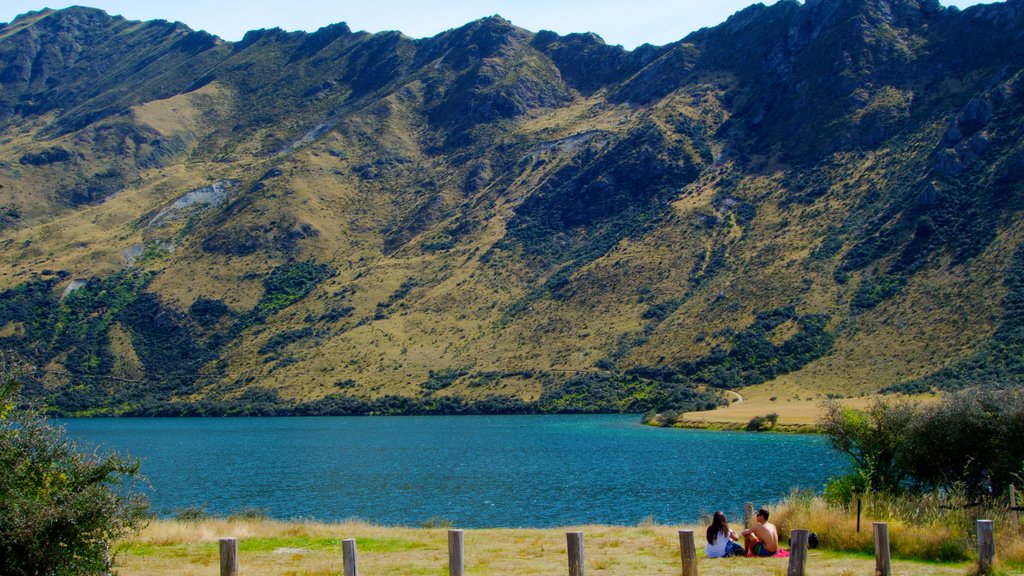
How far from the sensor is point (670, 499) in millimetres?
49344

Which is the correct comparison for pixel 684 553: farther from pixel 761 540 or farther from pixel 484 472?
pixel 484 472

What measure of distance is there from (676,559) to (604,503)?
90.9 feet

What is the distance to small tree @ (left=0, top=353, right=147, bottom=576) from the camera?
14.8 metres

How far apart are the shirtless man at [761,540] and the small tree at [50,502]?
13.0m

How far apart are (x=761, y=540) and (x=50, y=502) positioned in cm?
1459

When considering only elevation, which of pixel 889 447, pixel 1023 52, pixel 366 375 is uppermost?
pixel 1023 52

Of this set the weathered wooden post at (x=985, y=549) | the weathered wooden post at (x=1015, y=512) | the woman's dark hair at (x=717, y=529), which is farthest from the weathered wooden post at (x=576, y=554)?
the weathered wooden post at (x=1015, y=512)

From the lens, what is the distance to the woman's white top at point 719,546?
20.6 metres

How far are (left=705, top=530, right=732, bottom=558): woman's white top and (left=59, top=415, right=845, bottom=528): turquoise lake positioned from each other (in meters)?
11.3

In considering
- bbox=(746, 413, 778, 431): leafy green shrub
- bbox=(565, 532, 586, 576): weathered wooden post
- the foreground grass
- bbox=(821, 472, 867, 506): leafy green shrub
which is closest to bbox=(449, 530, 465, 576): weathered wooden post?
bbox=(565, 532, 586, 576): weathered wooden post

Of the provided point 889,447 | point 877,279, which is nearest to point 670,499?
point 889,447

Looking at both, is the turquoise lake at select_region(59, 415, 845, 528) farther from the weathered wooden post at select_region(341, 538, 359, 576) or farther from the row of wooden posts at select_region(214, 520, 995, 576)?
the weathered wooden post at select_region(341, 538, 359, 576)

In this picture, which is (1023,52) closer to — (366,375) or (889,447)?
(366,375)

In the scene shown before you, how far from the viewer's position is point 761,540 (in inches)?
809
